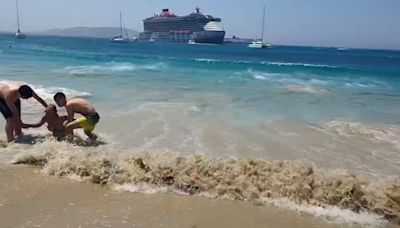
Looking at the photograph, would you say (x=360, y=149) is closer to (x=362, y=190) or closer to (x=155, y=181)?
(x=362, y=190)

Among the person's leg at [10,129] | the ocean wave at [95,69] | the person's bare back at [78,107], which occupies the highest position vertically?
the person's bare back at [78,107]

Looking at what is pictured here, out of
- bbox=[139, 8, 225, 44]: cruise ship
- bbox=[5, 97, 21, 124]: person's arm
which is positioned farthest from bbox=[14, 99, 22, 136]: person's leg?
bbox=[139, 8, 225, 44]: cruise ship

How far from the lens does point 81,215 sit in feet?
16.2

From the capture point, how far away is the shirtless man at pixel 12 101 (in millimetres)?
7754

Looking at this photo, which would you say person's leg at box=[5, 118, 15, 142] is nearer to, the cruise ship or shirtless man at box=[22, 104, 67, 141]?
shirtless man at box=[22, 104, 67, 141]

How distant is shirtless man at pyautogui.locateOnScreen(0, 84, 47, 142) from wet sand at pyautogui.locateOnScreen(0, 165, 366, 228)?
6.87ft

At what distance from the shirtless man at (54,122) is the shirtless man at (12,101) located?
276mm

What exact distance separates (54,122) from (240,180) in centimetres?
378

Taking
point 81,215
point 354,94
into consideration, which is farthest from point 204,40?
point 81,215

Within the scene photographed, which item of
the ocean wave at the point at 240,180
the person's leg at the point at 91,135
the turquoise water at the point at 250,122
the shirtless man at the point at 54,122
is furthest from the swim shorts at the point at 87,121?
the ocean wave at the point at 240,180

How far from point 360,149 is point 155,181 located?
15.9 feet

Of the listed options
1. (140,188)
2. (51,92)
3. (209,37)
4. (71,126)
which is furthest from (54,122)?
(209,37)

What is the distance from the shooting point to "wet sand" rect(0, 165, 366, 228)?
4836 mm

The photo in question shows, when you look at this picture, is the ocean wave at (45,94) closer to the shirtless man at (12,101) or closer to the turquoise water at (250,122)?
the turquoise water at (250,122)
